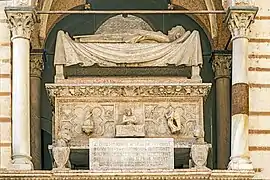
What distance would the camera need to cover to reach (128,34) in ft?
72.4

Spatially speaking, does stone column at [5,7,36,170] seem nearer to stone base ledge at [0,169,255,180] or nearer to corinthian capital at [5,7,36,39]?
corinthian capital at [5,7,36,39]

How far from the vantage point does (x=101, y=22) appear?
85.6 ft

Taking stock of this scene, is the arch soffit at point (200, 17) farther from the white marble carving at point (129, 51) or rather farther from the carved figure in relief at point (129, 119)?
the carved figure in relief at point (129, 119)

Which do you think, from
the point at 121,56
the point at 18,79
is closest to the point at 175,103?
the point at 121,56

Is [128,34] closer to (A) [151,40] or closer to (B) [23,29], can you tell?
(A) [151,40]

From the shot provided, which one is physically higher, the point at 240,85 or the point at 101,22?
the point at 101,22

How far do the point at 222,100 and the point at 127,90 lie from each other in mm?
3011

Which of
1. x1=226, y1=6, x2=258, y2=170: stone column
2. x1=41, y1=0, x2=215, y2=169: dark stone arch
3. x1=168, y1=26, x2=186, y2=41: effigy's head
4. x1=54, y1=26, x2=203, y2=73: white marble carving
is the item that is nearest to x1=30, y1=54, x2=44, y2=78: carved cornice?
x1=41, y1=0, x2=215, y2=169: dark stone arch

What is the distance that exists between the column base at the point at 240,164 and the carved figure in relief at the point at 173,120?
1099mm

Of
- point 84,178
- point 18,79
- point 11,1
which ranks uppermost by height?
point 11,1

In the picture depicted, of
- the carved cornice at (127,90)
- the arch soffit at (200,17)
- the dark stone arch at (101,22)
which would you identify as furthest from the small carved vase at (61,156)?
the dark stone arch at (101,22)

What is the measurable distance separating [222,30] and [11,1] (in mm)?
4479

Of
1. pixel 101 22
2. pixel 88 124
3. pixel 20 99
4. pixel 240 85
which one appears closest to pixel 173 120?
pixel 240 85

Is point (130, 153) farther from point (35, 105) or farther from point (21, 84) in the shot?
point (35, 105)
